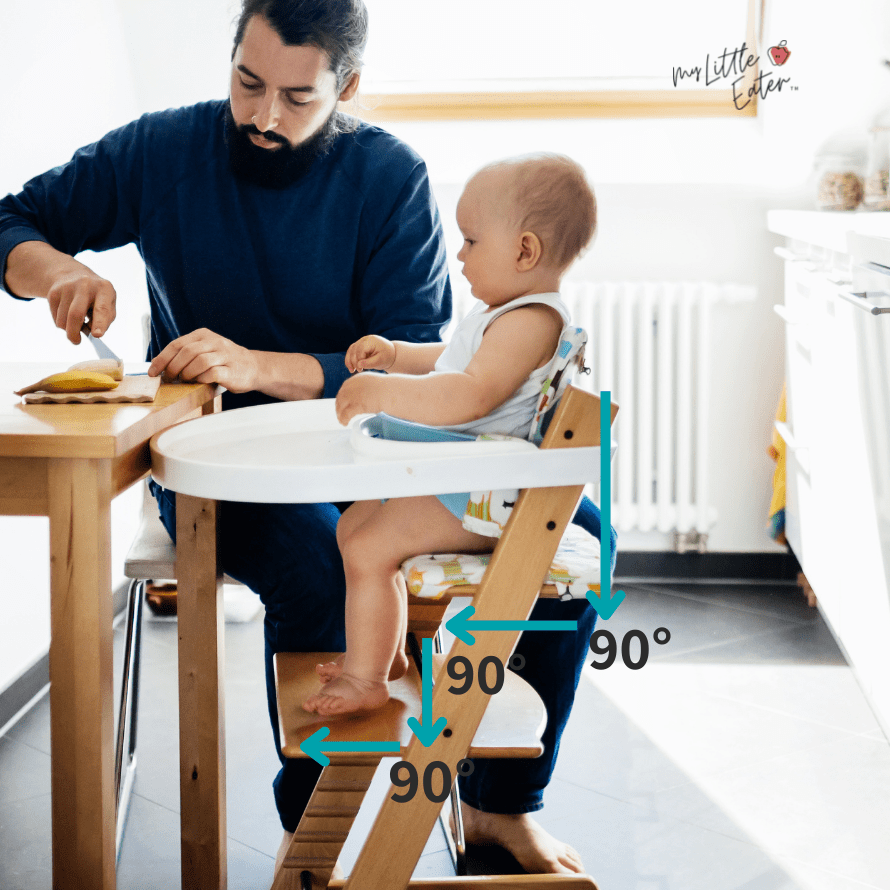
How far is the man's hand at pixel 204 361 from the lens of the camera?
1216 mm

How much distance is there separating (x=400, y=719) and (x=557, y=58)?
7.27 ft

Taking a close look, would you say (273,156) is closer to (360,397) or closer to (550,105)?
(360,397)

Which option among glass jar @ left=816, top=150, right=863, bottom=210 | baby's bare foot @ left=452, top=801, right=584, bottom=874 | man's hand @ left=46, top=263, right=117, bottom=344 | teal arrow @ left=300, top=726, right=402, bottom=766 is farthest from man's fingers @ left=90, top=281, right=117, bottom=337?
glass jar @ left=816, top=150, right=863, bottom=210

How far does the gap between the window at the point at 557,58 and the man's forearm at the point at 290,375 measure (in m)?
1.64

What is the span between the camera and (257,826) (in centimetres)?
158

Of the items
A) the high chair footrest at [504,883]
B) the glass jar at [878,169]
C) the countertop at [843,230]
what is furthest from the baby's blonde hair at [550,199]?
the glass jar at [878,169]

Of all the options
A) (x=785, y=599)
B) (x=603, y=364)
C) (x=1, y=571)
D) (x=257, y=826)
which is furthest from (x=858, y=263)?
(x=1, y=571)

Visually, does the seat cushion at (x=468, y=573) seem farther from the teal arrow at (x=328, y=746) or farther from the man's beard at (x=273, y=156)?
the man's beard at (x=273, y=156)

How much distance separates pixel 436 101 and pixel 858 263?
1.40 meters

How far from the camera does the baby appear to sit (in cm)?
99

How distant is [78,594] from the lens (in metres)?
0.93

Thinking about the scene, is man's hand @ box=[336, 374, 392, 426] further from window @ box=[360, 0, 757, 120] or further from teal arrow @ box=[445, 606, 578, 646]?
window @ box=[360, 0, 757, 120]

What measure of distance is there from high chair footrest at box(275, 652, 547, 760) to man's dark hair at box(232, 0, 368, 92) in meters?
0.79

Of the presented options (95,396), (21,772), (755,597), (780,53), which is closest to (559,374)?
(95,396)
